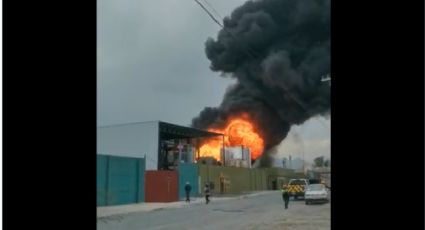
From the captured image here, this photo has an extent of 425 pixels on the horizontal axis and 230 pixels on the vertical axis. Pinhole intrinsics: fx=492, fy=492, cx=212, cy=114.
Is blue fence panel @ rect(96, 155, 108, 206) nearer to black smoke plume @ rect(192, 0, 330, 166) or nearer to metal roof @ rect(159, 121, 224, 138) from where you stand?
metal roof @ rect(159, 121, 224, 138)

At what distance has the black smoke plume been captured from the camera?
75.8 feet

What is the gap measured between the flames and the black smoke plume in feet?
1.50

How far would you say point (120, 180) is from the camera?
45.4 ft

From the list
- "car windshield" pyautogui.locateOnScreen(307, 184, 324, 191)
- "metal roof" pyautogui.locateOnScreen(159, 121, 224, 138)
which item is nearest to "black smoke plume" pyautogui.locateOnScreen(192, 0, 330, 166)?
"metal roof" pyautogui.locateOnScreen(159, 121, 224, 138)

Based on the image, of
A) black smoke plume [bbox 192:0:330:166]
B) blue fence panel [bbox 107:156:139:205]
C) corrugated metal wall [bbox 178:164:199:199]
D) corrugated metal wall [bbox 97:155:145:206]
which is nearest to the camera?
corrugated metal wall [bbox 97:155:145:206]

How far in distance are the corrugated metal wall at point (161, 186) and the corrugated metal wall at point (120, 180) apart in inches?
13.7

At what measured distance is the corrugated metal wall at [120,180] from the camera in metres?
12.9

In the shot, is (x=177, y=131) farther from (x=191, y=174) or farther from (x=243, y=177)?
(x=243, y=177)

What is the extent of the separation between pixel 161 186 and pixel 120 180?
180 cm

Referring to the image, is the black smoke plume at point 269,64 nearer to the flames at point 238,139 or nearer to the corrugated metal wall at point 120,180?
the flames at point 238,139

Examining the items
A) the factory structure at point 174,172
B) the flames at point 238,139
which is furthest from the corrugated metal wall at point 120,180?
the flames at point 238,139
